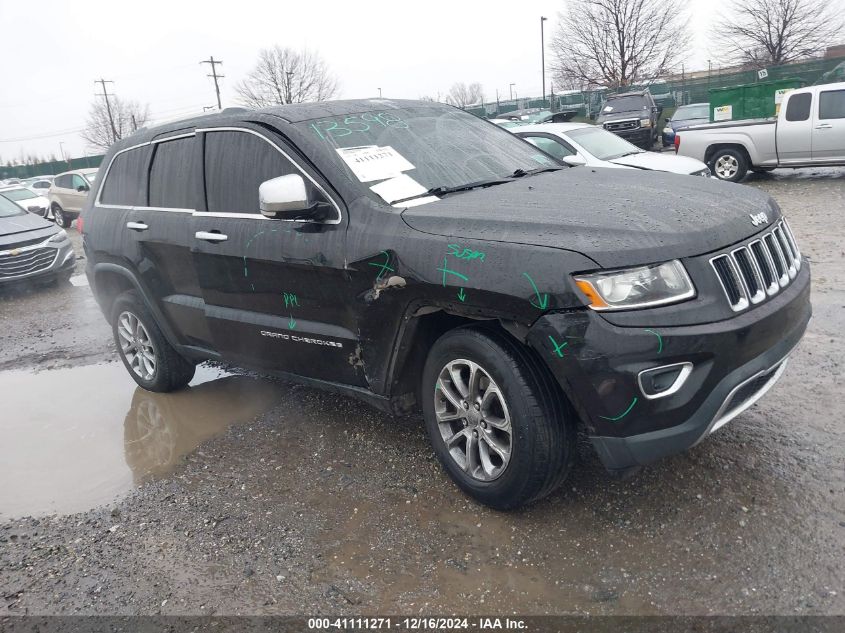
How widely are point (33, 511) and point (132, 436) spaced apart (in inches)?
36.1

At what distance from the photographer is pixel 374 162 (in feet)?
11.5

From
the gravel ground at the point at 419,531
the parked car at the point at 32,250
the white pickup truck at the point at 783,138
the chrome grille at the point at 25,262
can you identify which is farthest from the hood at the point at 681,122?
the gravel ground at the point at 419,531

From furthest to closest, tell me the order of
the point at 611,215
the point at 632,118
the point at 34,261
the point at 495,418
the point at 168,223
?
the point at 632,118
the point at 34,261
the point at 168,223
the point at 495,418
the point at 611,215

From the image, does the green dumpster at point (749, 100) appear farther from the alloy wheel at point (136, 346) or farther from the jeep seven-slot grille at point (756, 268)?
the alloy wheel at point (136, 346)

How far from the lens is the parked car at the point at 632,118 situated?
2069cm

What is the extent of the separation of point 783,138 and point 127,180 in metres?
11.9

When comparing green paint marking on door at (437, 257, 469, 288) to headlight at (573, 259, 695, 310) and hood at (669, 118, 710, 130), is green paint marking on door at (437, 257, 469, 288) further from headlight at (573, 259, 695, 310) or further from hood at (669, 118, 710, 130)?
hood at (669, 118, 710, 130)

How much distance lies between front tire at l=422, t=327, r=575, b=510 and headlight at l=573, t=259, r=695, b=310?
1.42 ft

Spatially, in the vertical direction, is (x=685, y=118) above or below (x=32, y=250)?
above

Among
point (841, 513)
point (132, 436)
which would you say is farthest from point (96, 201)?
point (841, 513)

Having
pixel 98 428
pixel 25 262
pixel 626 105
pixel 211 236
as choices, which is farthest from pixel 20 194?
pixel 211 236

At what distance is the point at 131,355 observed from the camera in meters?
5.27

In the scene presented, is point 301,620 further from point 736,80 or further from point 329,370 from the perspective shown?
point 736,80

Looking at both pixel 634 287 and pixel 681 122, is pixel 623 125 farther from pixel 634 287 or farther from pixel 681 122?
pixel 634 287
